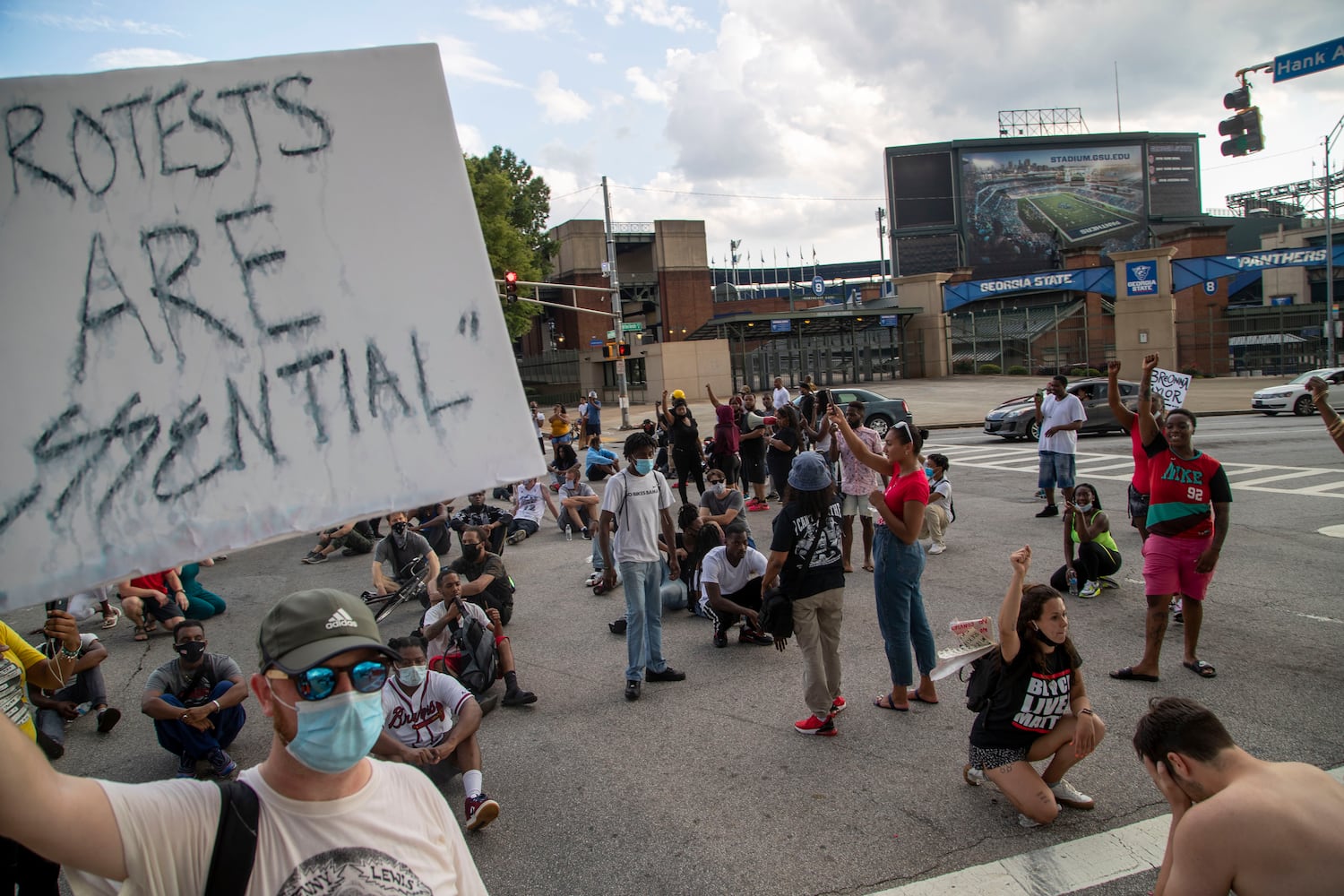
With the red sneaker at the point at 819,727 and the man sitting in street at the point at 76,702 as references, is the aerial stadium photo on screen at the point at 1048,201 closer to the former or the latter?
the red sneaker at the point at 819,727

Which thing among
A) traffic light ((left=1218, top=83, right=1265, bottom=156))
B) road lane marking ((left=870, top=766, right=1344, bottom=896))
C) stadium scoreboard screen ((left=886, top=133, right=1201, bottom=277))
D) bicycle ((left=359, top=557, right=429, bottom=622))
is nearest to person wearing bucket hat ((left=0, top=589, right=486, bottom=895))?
road lane marking ((left=870, top=766, right=1344, bottom=896))

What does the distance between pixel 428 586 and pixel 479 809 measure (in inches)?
200

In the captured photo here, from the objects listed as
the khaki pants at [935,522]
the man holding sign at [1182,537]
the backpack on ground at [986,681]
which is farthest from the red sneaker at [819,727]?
the khaki pants at [935,522]

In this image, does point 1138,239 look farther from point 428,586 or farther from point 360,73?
point 360,73

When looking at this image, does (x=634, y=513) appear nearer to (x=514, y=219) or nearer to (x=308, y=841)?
(x=308, y=841)

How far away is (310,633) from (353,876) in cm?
50

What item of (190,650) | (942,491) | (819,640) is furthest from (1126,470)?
(190,650)

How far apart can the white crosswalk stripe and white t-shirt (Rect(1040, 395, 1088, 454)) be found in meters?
3.55

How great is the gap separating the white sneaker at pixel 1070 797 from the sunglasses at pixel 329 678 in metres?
3.79

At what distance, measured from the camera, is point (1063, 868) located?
397 centimetres

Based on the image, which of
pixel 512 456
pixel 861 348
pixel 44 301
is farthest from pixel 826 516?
pixel 861 348

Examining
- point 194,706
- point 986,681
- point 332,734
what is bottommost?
point 194,706

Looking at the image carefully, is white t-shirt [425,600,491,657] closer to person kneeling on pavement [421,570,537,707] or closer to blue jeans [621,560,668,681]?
person kneeling on pavement [421,570,537,707]

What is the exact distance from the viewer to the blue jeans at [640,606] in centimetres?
648
